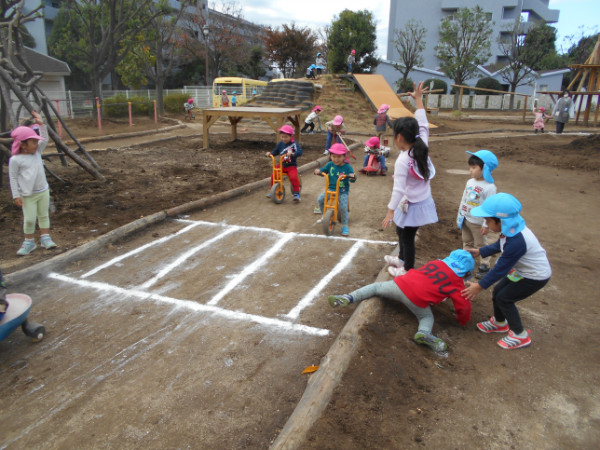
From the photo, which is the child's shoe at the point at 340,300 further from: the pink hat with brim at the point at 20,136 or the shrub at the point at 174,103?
the shrub at the point at 174,103

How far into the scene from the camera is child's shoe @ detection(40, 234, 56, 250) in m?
5.43

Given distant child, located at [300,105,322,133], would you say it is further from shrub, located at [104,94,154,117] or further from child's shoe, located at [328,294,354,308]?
child's shoe, located at [328,294,354,308]

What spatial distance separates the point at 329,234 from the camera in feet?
20.2

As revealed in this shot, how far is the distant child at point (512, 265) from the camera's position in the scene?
3179 mm

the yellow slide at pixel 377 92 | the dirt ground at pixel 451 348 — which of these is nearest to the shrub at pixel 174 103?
the yellow slide at pixel 377 92

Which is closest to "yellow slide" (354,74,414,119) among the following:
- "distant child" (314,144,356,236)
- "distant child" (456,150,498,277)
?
"distant child" (314,144,356,236)

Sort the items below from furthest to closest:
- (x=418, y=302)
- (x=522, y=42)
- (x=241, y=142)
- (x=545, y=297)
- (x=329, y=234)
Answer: (x=522, y=42) → (x=241, y=142) → (x=329, y=234) → (x=545, y=297) → (x=418, y=302)

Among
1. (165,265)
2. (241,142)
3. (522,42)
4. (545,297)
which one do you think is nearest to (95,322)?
(165,265)

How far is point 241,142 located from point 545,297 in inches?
481

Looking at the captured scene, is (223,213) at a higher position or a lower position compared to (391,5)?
lower

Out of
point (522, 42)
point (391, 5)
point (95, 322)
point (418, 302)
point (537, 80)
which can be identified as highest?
point (391, 5)

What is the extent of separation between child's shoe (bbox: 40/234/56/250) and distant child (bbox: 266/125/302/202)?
360cm

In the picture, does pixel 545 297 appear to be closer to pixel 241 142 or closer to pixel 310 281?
pixel 310 281

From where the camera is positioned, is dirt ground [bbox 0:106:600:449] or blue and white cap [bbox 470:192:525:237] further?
blue and white cap [bbox 470:192:525:237]
